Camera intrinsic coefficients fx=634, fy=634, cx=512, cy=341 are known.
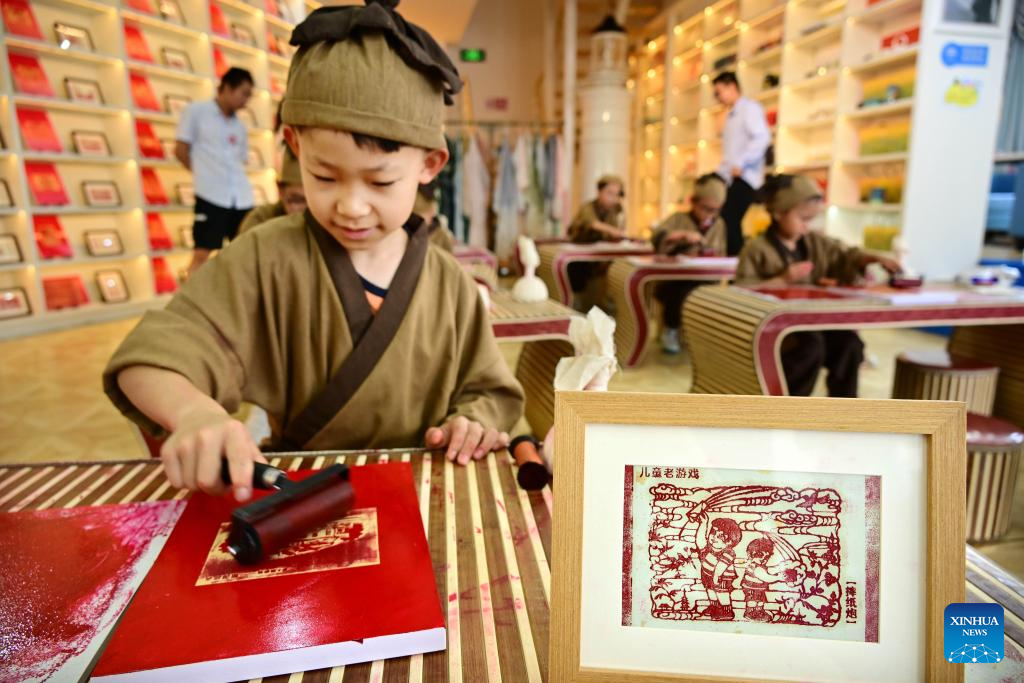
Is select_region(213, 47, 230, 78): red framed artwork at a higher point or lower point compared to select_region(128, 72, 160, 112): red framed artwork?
higher

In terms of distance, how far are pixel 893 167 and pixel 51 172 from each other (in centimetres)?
573

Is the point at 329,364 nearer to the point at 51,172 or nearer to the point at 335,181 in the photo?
the point at 335,181

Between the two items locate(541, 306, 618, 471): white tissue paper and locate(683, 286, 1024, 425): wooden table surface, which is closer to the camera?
locate(541, 306, 618, 471): white tissue paper

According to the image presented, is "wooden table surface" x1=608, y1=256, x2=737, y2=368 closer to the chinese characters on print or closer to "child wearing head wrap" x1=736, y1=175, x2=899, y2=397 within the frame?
"child wearing head wrap" x1=736, y1=175, x2=899, y2=397

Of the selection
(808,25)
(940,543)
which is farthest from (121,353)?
(808,25)

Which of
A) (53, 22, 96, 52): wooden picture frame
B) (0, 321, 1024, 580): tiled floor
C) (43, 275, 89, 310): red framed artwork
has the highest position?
(53, 22, 96, 52): wooden picture frame

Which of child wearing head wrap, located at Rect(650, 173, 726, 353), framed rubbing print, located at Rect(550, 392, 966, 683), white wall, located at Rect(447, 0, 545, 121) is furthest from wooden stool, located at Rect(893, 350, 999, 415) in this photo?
white wall, located at Rect(447, 0, 545, 121)

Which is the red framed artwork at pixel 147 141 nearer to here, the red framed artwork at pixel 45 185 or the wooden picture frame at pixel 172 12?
the red framed artwork at pixel 45 185

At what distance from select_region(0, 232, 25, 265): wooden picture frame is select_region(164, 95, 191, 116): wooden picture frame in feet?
4.72

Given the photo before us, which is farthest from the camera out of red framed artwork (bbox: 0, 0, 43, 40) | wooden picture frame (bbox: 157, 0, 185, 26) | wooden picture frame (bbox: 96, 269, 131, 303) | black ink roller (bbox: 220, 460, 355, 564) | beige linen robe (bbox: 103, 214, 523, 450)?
wooden picture frame (bbox: 157, 0, 185, 26)

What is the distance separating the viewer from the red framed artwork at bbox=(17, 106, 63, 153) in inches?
150

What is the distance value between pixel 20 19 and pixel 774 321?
14.7 ft

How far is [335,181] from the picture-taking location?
0.79 m

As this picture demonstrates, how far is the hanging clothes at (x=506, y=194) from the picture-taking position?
24.2ft
